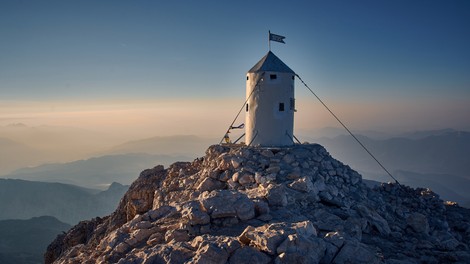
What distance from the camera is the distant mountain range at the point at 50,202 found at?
341 ft

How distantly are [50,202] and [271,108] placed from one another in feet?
353

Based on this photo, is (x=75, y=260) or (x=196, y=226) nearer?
(x=196, y=226)

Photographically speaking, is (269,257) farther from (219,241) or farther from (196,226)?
(196,226)

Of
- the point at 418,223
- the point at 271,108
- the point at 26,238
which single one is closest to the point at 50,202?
the point at 26,238

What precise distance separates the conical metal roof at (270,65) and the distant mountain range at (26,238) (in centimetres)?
5101

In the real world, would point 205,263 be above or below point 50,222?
above

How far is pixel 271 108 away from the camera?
20578mm

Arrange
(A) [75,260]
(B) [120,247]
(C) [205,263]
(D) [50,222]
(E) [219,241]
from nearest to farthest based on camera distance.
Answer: (C) [205,263], (E) [219,241], (B) [120,247], (A) [75,260], (D) [50,222]

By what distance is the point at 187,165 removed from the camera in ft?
73.6

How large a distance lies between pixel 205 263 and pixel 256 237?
56.3 inches

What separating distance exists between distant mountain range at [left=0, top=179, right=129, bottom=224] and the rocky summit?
87.2 metres

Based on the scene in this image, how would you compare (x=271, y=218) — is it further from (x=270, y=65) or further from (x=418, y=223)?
(x=270, y=65)

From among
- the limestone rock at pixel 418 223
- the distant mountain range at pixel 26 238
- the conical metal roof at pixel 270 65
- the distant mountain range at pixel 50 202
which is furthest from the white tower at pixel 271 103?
the distant mountain range at pixel 50 202

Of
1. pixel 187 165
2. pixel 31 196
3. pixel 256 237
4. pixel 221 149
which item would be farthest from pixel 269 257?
pixel 31 196
